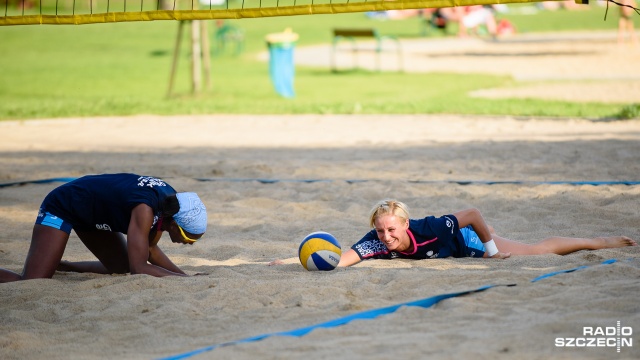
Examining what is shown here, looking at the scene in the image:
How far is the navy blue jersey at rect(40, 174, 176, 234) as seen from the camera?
5371 millimetres

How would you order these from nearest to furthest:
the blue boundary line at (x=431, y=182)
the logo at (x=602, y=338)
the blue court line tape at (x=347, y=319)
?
1. the logo at (x=602, y=338)
2. the blue court line tape at (x=347, y=319)
3. the blue boundary line at (x=431, y=182)

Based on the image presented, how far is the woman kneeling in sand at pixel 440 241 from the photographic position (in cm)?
578

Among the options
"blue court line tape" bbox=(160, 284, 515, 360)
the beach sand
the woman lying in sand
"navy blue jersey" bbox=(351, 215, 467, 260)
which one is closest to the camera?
"blue court line tape" bbox=(160, 284, 515, 360)

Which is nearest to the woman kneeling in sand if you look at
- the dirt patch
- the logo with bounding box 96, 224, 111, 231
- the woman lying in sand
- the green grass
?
the woman lying in sand

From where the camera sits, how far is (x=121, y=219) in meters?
5.43

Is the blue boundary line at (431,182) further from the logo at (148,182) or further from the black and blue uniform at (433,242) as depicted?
the logo at (148,182)

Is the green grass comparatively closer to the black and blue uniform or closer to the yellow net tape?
the yellow net tape

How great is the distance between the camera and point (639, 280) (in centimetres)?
497

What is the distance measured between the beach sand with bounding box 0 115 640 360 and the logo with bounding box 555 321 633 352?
1.4 inches

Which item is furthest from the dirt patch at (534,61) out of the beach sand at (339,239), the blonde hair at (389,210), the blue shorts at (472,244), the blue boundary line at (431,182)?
the blonde hair at (389,210)

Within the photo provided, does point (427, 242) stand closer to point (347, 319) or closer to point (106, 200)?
point (347, 319)

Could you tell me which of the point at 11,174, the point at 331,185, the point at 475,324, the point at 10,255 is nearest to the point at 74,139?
the point at 11,174

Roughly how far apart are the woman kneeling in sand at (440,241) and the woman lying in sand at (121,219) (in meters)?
1.11

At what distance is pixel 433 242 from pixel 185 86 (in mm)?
15313
